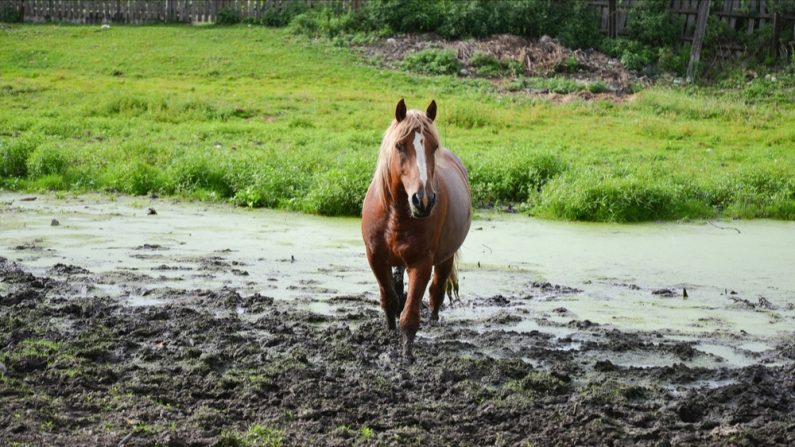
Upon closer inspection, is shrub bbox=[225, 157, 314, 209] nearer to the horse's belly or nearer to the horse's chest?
the horse's belly

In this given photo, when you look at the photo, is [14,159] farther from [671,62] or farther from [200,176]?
[671,62]

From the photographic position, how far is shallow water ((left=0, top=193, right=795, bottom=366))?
29.7ft

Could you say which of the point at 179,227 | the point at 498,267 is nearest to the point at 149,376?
the point at 498,267

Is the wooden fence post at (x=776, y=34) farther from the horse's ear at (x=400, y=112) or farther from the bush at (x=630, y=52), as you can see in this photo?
the horse's ear at (x=400, y=112)

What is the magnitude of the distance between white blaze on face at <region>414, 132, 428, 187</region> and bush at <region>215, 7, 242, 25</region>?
26.0 meters

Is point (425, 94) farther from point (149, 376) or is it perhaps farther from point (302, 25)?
point (149, 376)

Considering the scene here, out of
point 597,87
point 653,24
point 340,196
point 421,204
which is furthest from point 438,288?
point 653,24

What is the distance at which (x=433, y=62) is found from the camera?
2677 centimetres

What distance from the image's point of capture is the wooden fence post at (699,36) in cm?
2728

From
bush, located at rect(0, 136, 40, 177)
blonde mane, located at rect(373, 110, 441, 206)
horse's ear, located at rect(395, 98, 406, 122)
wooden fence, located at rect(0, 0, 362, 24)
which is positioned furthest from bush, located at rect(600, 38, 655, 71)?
horse's ear, located at rect(395, 98, 406, 122)

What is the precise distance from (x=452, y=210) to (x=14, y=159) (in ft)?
34.5

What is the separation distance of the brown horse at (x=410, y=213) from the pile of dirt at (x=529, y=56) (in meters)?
18.0

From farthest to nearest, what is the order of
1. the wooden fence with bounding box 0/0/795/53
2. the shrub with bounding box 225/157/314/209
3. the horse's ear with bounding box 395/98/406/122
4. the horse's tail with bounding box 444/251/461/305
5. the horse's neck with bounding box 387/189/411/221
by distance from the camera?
1. the wooden fence with bounding box 0/0/795/53
2. the shrub with bounding box 225/157/314/209
3. the horse's tail with bounding box 444/251/461/305
4. the horse's neck with bounding box 387/189/411/221
5. the horse's ear with bounding box 395/98/406/122

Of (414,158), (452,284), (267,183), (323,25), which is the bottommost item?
(267,183)
